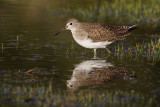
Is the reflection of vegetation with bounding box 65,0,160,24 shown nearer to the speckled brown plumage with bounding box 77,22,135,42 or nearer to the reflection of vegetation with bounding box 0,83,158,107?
the speckled brown plumage with bounding box 77,22,135,42

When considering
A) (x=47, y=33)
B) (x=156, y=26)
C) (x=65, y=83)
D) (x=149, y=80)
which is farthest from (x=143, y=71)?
(x=156, y=26)

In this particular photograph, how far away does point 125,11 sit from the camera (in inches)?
886

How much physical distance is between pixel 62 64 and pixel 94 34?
6.99 feet

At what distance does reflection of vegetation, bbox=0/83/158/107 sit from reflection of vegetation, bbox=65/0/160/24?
37.5 feet

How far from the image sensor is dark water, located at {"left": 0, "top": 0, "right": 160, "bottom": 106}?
908cm

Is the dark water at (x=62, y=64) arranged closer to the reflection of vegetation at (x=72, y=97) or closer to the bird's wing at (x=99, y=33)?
the reflection of vegetation at (x=72, y=97)

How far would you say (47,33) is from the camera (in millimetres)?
16281

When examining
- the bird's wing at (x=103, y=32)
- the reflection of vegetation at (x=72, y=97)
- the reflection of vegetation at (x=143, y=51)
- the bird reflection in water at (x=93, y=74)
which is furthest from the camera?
the bird's wing at (x=103, y=32)

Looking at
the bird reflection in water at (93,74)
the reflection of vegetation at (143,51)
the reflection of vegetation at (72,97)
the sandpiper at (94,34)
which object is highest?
the sandpiper at (94,34)

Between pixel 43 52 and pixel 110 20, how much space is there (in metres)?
7.35

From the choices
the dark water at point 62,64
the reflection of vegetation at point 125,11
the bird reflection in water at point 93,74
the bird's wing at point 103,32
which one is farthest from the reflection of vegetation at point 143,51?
the reflection of vegetation at point 125,11

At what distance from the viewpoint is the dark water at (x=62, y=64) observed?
9.08 m

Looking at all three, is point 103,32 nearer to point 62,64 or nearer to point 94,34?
point 94,34

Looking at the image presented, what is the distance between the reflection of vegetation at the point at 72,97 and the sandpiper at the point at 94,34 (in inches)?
177
